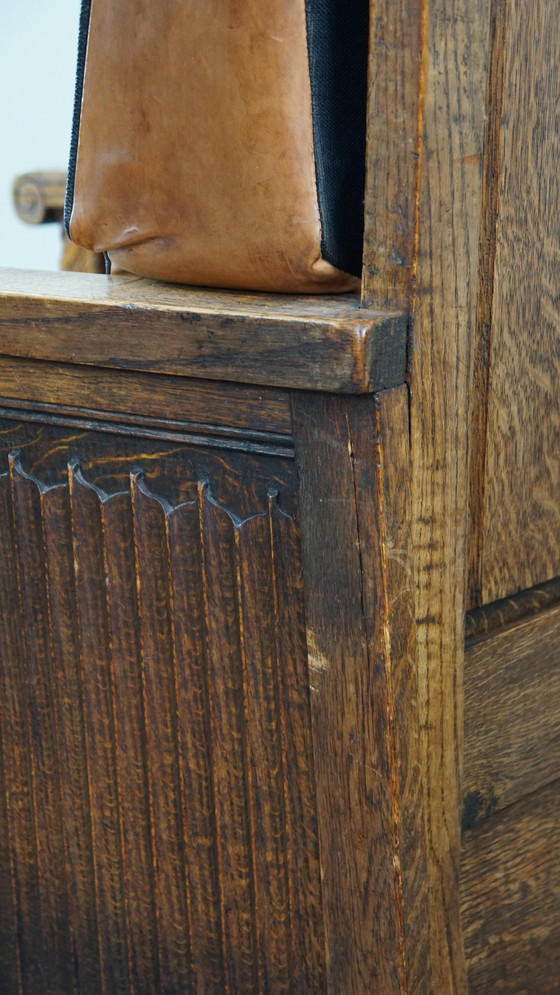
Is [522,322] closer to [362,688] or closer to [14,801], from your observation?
[362,688]

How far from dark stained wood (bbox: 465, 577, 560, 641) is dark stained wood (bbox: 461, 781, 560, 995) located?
0.18 metres

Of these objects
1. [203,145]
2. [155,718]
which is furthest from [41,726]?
[203,145]

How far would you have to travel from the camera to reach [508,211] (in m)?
0.90

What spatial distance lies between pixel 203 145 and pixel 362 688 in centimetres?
46

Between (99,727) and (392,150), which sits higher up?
(392,150)

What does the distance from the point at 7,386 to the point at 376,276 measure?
409mm

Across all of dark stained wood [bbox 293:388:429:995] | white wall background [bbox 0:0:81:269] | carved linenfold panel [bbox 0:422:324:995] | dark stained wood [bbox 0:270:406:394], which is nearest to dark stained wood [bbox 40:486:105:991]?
carved linenfold panel [bbox 0:422:324:995]

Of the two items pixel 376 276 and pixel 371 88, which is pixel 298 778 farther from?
pixel 371 88

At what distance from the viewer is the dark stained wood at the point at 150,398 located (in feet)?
2.89

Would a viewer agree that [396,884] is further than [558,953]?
No

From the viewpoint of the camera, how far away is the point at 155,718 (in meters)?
1.03

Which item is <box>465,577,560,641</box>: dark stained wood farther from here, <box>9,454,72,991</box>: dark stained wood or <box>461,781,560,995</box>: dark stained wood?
<box>9,454,72,991</box>: dark stained wood

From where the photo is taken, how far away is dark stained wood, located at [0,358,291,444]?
34.7 inches

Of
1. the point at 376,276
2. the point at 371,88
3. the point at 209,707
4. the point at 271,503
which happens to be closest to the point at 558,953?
the point at 209,707
